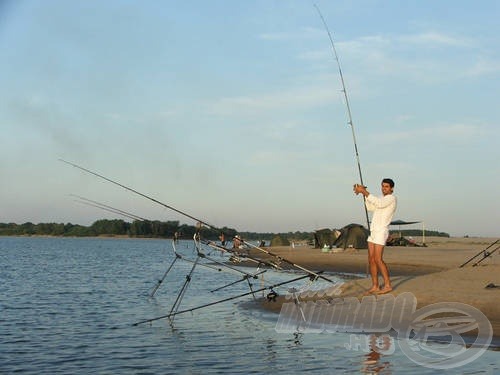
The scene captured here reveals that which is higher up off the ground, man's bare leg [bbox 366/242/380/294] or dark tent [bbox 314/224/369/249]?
dark tent [bbox 314/224/369/249]

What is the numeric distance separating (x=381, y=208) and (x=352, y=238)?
3267 cm

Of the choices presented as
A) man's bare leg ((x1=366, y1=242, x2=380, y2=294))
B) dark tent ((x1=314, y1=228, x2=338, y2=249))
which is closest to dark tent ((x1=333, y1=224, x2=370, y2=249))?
dark tent ((x1=314, y1=228, x2=338, y2=249))

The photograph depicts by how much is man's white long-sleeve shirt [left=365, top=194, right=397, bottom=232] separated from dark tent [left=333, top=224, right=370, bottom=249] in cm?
3240

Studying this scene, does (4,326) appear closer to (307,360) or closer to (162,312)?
(162,312)

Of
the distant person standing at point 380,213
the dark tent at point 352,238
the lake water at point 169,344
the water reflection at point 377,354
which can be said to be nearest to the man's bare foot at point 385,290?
the distant person standing at point 380,213

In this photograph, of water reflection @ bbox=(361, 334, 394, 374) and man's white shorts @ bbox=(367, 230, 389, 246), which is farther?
man's white shorts @ bbox=(367, 230, 389, 246)

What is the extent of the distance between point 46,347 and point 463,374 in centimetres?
605

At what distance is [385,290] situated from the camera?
38.3 ft

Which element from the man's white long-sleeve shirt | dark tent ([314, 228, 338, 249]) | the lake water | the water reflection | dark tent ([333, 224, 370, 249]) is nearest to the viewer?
the water reflection

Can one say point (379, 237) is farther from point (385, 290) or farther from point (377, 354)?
point (377, 354)

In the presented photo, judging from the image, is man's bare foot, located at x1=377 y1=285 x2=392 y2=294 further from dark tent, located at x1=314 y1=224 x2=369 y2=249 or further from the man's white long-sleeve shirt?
dark tent, located at x1=314 y1=224 x2=369 y2=249

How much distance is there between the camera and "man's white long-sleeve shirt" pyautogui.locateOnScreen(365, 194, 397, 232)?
1120 centimetres

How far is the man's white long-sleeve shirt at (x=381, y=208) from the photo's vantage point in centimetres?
1120

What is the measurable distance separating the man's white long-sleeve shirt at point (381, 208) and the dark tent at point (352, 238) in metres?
32.4
